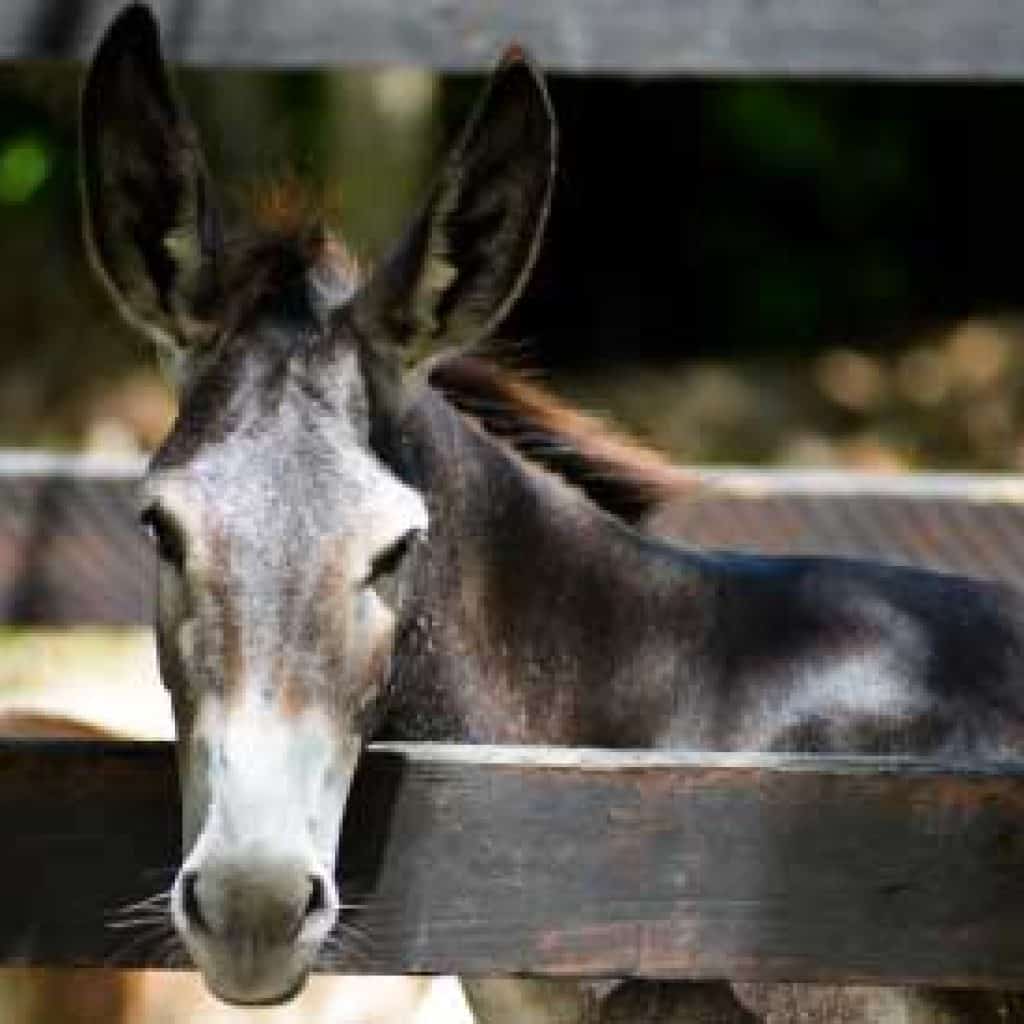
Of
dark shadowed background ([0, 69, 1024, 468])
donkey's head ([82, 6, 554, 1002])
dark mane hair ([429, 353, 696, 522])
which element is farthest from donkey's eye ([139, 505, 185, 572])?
dark shadowed background ([0, 69, 1024, 468])

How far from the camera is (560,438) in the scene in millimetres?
4562

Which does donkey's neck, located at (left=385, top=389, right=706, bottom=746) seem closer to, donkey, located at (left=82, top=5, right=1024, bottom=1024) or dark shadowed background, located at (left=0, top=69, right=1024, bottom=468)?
donkey, located at (left=82, top=5, right=1024, bottom=1024)

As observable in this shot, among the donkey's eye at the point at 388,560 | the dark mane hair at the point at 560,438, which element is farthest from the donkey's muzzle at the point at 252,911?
the dark mane hair at the point at 560,438

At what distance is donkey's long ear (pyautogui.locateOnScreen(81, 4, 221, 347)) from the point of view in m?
3.77

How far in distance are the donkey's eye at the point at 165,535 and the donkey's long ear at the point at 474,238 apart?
404 mm

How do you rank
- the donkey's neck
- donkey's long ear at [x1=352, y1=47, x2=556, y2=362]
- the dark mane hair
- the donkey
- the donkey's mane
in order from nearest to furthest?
1. the donkey
2. donkey's long ear at [x1=352, y1=47, x2=556, y2=362]
3. the donkey's neck
4. the donkey's mane
5. the dark mane hair

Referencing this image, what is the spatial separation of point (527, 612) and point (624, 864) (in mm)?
907

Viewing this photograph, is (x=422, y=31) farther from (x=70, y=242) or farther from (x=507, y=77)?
(x=70, y=242)

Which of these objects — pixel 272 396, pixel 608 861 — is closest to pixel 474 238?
pixel 272 396

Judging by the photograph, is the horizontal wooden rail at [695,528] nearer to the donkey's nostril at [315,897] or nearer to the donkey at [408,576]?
the donkey at [408,576]

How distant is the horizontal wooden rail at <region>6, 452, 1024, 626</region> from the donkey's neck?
1.24 m

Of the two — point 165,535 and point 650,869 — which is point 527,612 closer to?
point 165,535

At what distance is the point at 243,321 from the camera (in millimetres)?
3807

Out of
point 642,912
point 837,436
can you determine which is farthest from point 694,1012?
point 837,436
